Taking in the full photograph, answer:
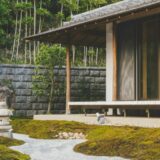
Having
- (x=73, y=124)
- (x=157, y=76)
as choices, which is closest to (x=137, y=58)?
(x=157, y=76)

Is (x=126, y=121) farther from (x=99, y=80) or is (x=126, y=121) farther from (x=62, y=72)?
(x=99, y=80)

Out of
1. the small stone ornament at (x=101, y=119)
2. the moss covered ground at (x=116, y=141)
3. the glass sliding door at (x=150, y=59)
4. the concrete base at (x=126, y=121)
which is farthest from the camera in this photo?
the glass sliding door at (x=150, y=59)

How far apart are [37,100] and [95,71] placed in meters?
2.69

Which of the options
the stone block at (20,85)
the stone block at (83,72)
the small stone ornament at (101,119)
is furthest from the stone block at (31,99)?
the small stone ornament at (101,119)

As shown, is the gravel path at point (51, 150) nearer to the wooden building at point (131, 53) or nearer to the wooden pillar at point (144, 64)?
the wooden building at point (131, 53)

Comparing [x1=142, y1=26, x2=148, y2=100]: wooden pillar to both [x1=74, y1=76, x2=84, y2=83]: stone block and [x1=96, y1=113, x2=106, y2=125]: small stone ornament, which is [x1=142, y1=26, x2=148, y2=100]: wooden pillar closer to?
[x1=96, y1=113, x2=106, y2=125]: small stone ornament

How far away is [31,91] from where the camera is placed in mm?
18938

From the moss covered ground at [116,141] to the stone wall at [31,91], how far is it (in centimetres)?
650

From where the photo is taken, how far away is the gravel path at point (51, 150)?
26.1 feet

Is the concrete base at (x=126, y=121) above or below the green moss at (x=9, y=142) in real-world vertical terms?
above

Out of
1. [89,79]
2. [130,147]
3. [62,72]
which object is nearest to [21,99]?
[62,72]

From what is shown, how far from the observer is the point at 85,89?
19844 millimetres

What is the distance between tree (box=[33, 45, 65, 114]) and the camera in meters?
18.5

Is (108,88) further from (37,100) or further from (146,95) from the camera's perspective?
(37,100)
